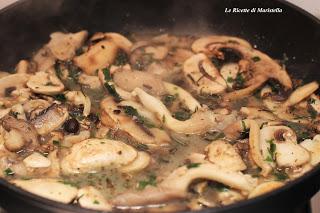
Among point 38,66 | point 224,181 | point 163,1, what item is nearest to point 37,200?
point 224,181

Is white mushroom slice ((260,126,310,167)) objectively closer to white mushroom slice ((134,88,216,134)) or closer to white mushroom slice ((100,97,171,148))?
white mushroom slice ((134,88,216,134))

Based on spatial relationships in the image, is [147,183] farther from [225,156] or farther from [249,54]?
[249,54]

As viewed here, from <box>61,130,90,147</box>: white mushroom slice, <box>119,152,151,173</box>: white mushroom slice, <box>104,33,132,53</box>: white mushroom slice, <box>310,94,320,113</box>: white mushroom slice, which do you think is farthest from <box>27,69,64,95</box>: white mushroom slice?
<box>310,94,320,113</box>: white mushroom slice

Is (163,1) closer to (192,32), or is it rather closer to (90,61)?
(192,32)

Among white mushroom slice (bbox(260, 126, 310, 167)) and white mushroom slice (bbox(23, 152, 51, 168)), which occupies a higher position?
white mushroom slice (bbox(260, 126, 310, 167))

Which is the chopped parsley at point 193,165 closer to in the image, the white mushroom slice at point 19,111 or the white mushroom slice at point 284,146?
the white mushroom slice at point 284,146

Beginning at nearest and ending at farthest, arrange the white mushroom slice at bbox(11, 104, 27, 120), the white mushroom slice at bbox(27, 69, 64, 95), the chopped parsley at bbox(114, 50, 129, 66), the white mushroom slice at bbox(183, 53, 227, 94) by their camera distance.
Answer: the white mushroom slice at bbox(11, 104, 27, 120)
the white mushroom slice at bbox(27, 69, 64, 95)
the white mushroom slice at bbox(183, 53, 227, 94)
the chopped parsley at bbox(114, 50, 129, 66)

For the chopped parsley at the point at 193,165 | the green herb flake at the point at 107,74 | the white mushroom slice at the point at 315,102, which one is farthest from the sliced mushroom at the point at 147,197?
the white mushroom slice at the point at 315,102
